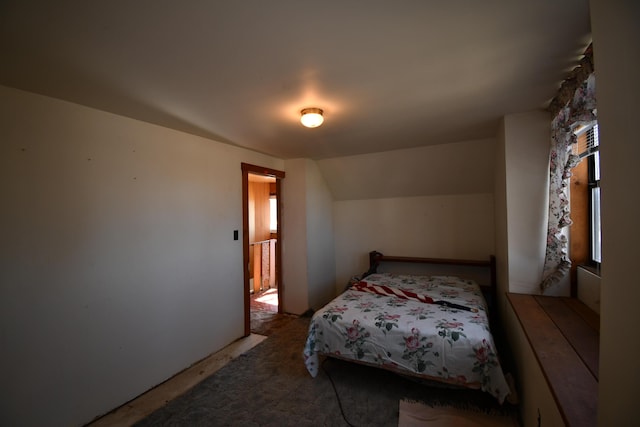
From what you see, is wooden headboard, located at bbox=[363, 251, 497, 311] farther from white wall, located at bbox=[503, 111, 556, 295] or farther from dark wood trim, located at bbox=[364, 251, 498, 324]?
white wall, located at bbox=[503, 111, 556, 295]

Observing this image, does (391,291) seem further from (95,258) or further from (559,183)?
(95,258)

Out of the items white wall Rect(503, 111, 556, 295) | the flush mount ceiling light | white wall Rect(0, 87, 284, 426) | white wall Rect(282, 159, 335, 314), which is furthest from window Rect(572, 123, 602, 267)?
white wall Rect(0, 87, 284, 426)

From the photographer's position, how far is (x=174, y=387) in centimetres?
217

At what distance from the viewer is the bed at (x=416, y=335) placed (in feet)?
5.86

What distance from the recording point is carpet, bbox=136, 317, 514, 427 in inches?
71.5

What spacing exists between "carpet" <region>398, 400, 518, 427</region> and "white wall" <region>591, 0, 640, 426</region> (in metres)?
1.36

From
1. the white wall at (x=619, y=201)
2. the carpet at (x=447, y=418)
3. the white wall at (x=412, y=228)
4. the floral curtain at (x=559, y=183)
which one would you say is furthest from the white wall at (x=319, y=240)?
the white wall at (x=619, y=201)

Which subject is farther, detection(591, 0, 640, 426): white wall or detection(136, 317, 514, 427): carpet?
detection(136, 317, 514, 427): carpet

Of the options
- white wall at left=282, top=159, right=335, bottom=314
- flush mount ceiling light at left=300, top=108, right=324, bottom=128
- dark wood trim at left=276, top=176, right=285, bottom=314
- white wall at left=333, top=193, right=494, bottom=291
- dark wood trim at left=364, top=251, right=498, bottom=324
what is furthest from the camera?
dark wood trim at left=276, top=176, right=285, bottom=314

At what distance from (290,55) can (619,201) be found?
1339mm

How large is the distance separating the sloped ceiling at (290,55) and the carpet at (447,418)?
2.18 m

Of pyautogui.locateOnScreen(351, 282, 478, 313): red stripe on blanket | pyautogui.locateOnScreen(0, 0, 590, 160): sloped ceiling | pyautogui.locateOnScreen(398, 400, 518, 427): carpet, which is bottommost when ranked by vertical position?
pyautogui.locateOnScreen(398, 400, 518, 427): carpet

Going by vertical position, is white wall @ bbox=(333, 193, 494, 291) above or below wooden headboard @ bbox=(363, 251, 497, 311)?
above

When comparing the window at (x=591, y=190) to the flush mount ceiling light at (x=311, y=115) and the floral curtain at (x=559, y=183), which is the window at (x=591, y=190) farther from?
the flush mount ceiling light at (x=311, y=115)
